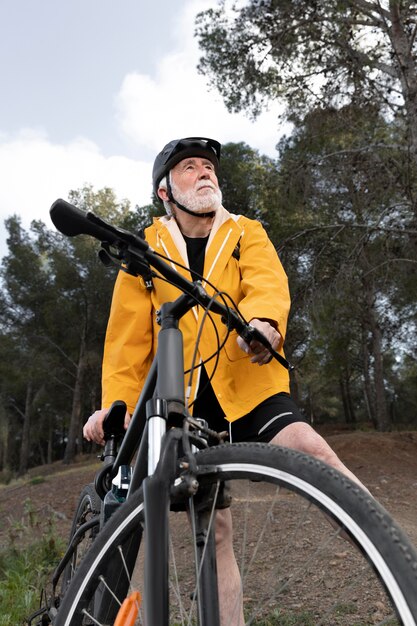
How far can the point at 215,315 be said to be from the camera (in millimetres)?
2225

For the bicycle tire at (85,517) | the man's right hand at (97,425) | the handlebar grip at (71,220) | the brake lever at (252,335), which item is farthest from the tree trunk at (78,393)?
the handlebar grip at (71,220)

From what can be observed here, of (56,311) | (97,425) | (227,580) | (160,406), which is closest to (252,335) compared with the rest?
(160,406)

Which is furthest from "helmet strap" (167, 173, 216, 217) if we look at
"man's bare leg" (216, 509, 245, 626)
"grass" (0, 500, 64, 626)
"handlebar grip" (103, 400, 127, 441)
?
"grass" (0, 500, 64, 626)

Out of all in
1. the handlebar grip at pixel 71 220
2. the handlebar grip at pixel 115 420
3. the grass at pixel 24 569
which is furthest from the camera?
the grass at pixel 24 569

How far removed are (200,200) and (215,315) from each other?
Result: 0.53m

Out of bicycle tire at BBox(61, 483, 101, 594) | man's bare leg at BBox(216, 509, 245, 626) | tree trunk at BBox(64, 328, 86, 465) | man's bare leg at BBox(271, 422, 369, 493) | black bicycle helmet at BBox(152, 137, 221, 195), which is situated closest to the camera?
man's bare leg at BBox(216, 509, 245, 626)

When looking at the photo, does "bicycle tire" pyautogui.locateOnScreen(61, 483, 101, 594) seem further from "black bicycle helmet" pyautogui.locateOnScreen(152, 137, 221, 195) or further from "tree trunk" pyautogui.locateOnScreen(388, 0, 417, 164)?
"tree trunk" pyautogui.locateOnScreen(388, 0, 417, 164)

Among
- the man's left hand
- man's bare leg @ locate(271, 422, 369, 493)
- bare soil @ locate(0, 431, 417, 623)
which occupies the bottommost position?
bare soil @ locate(0, 431, 417, 623)

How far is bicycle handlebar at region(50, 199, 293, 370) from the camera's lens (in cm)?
141

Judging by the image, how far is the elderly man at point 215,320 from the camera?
190cm

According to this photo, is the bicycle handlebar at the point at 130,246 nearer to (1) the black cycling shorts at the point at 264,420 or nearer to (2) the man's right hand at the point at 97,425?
(1) the black cycling shorts at the point at 264,420

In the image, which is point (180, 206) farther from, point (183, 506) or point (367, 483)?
point (367, 483)

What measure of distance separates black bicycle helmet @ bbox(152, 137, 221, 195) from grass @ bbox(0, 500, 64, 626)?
106 inches

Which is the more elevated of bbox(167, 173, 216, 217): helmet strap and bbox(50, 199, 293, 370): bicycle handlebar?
bbox(167, 173, 216, 217): helmet strap
